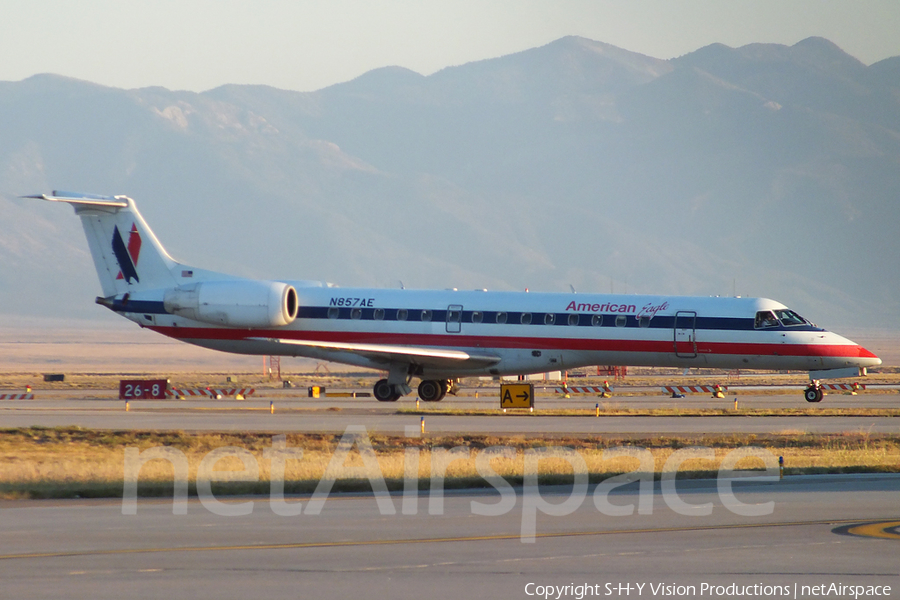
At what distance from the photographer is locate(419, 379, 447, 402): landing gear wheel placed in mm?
39750

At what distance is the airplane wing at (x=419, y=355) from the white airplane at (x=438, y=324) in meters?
0.04

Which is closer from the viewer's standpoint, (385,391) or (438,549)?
(438,549)

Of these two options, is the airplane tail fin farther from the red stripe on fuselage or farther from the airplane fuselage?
the red stripe on fuselage

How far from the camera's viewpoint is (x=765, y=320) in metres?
35.8

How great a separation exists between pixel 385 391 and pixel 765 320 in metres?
12.2

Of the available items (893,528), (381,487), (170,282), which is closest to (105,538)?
(381,487)

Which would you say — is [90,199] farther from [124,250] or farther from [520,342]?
[520,342]

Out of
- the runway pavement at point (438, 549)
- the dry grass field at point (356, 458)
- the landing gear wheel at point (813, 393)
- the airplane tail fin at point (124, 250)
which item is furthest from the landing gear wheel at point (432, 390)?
the runway pavement at point (438, 549)

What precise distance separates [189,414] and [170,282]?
627 centimetres

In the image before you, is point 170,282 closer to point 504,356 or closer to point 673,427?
point 504,356

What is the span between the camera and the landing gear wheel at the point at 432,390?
39750mm

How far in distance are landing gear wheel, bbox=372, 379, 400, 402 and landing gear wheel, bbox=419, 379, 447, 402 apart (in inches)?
40.9

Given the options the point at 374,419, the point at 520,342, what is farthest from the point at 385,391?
the point at 374,419

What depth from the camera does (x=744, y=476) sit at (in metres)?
20.4
